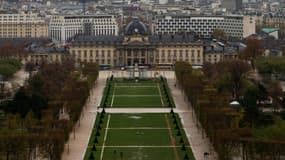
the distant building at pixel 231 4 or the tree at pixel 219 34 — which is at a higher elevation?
the distant building at pixel 231 4

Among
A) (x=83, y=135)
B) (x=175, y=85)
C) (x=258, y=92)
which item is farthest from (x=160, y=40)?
(x=83, y=135)

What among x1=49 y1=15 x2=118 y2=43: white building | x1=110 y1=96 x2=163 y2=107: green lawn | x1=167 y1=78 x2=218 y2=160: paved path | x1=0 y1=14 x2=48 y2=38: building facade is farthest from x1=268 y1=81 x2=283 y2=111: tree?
x1=0 y1=14 x2=48 y2=38: building facade

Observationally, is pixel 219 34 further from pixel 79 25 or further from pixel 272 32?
pixel 79 25

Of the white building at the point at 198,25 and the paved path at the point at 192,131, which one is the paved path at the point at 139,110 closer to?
the paved path at the point at 192,131

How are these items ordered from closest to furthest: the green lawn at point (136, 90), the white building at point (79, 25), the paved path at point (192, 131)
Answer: the paved path at point (192, 131)
the green lawn at point (136, 90)
the white building at point (79, 25)

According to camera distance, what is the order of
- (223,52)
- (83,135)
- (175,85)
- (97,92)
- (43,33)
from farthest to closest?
(43,33), (223,52), (175,85), (97,92), (83,135)

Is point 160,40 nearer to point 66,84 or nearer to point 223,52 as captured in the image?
A: point 223,52

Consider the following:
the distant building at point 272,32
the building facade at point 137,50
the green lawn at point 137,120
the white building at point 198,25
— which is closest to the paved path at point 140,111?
the green lawn at point 137,120

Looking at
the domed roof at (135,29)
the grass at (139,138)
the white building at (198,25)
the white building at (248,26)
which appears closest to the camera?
the grass at (139,138)
